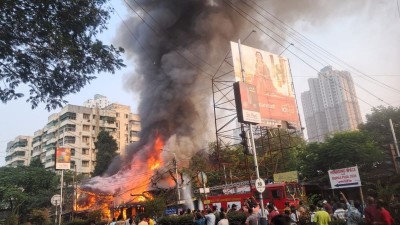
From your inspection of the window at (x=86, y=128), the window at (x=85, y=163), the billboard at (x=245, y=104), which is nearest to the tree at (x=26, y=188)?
the window at (x=85, y=163)

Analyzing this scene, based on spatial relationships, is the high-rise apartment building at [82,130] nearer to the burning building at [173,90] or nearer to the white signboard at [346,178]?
the burning building at [173,90]

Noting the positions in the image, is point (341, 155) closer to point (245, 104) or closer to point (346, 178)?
point (346, 178)

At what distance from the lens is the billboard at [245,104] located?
14.0m

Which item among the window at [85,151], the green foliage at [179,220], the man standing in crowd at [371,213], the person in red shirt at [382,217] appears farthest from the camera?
the window at [85,151]

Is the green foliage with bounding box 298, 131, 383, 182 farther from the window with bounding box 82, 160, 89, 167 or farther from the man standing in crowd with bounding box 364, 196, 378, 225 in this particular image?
the window with bounding box 82, 160, 89, 167

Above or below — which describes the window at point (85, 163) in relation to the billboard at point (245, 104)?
above

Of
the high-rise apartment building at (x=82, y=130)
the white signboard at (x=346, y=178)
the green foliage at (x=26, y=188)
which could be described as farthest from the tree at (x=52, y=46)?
the high-rise apartment building at (x=82, y=130)

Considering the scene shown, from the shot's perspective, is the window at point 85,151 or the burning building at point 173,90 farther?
the window at point 85,151

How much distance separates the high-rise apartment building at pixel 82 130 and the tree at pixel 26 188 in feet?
46.2

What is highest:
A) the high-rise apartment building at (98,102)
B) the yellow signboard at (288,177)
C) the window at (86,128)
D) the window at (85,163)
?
the high-rise apartment building at (98,102)

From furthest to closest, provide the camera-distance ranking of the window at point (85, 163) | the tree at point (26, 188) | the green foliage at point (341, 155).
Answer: the window at point (85, 163), the tree at point (26, 188), the green foliage at point (341, 155)

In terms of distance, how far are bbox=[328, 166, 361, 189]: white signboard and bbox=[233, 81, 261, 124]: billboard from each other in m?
4.33

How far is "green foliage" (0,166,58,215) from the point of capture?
1788 inches

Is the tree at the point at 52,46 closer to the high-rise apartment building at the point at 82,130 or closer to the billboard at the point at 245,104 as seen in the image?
the billboard at the point at 245,104
